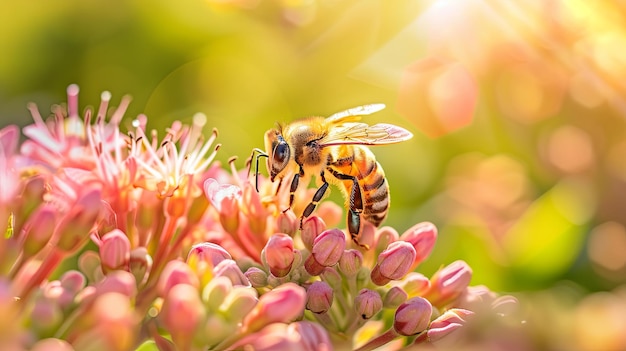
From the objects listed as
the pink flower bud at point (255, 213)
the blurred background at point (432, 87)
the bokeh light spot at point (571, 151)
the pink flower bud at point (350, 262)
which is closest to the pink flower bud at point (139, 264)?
the pink flower bud at point (255, 213)

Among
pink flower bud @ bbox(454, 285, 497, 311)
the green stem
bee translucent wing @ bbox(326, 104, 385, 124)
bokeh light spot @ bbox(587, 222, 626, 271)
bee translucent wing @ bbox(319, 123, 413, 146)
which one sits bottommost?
bokeh light spot @ bbox(587, 222, 626, 271)

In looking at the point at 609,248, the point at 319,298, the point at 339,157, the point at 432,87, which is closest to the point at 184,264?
the point at 319,298

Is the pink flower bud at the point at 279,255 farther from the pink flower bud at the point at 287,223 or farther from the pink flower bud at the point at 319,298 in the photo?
the pink flower bud at the point at 287,223

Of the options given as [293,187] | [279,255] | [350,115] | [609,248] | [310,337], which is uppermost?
[350,115]

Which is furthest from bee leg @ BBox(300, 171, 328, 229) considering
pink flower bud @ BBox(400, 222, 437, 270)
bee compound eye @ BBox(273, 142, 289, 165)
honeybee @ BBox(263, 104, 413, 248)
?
pink flower bud @ BBox(400, 222, 437, 270)

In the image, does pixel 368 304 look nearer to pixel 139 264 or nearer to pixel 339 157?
pixel 139 264

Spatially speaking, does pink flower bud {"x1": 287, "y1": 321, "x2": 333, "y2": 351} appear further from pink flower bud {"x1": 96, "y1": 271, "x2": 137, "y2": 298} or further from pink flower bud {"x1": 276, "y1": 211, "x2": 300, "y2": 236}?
pink flower bud {"x1": 276, "y1": 211, "x2": 300, "y2": 236}

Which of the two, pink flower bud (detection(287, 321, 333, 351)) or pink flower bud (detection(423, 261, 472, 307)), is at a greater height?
pink flower bud (detection(287, 321, 333, 351))
